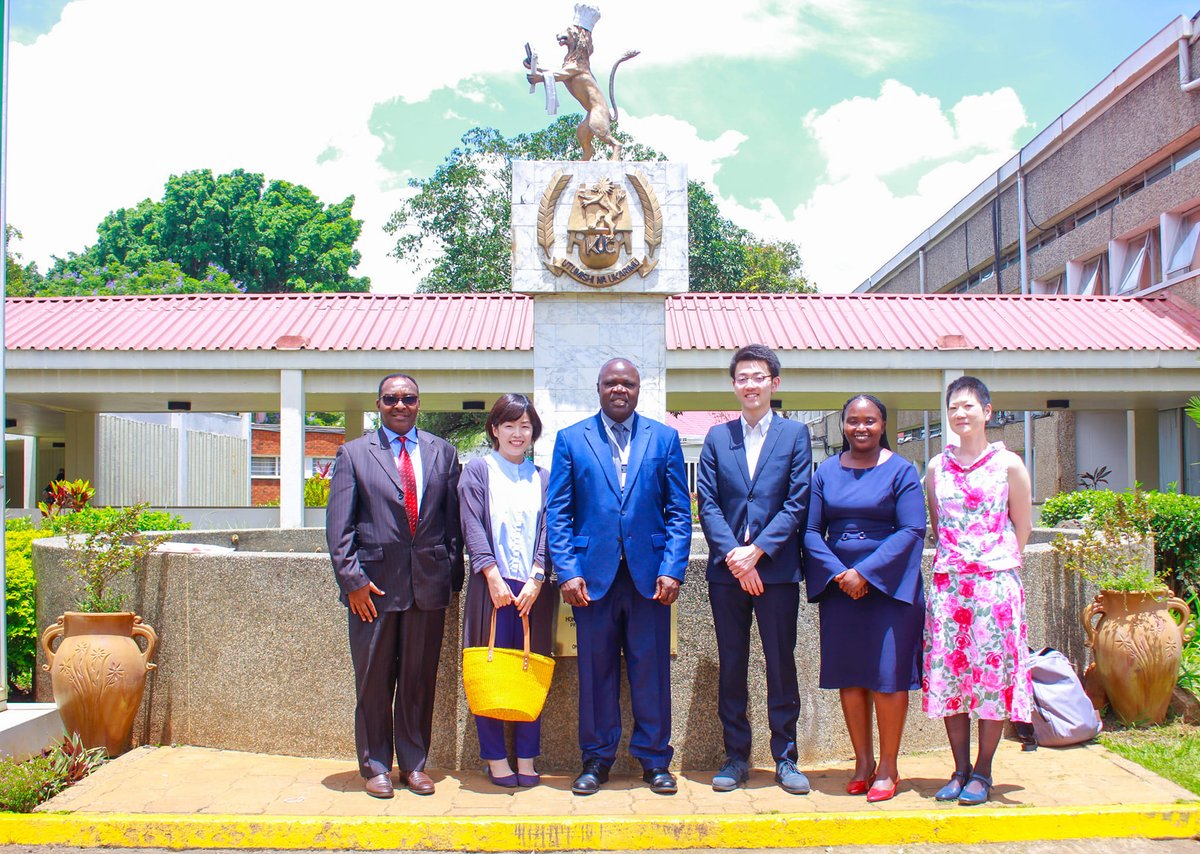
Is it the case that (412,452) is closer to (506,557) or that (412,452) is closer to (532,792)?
(506,557)

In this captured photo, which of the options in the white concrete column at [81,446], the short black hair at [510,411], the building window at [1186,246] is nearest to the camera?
the short black hair at [510,411]

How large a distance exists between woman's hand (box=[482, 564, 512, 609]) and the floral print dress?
2.02 meters

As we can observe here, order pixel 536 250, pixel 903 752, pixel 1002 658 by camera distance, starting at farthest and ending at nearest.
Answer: pixel 536 250 < pixel 903 752 < pixel 1002 658

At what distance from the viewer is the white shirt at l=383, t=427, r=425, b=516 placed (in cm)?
518

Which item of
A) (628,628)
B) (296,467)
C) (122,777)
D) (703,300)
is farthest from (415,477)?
(703,300)

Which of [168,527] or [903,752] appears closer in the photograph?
[903,752]

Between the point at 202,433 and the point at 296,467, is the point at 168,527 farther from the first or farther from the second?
the point at 202,433

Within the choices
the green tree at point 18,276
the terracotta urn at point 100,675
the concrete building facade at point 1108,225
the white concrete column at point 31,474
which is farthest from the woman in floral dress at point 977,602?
the green tree at point 18,276

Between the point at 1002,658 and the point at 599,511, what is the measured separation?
1.98 meters

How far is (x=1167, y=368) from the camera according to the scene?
655 inches

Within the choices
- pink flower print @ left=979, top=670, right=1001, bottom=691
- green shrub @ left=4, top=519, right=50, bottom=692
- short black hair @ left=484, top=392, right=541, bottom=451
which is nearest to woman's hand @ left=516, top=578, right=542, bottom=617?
short black hair @ left=484, top=392, right=541, bottom=451

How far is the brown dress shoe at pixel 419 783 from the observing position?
501 cm

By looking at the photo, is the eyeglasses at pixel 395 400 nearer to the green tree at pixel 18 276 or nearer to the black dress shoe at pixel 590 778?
the black dress shoe at pixel 590 778

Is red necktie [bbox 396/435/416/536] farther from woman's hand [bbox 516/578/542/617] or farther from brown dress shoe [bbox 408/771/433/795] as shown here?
brown dress shoe [bbox 408/771/433/795]
